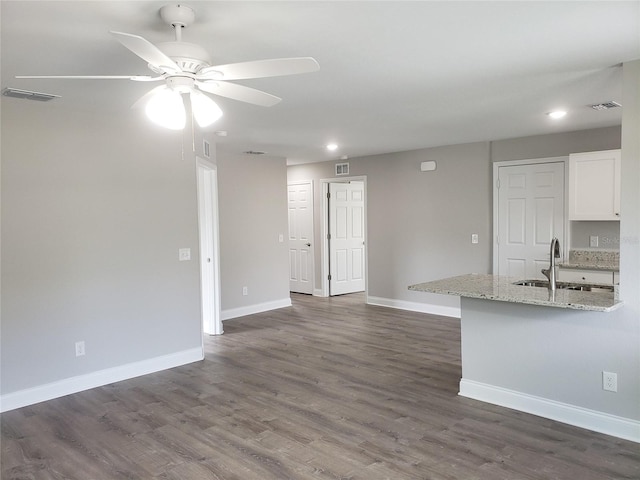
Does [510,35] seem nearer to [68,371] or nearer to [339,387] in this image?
[339,387]

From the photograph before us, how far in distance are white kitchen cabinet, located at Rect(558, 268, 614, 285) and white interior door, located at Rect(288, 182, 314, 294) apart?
14.4 feet

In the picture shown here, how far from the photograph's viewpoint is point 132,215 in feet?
14.2

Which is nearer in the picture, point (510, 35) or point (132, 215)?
point (510, 35)

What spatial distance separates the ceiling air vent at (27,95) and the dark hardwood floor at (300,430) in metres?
2.39

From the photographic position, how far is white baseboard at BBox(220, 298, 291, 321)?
6643 mm

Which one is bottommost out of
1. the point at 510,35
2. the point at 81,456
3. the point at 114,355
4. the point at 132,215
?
the point at 81,456

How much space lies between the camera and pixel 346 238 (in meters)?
8.55

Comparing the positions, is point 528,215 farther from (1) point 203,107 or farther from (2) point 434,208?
(1) point 203,107

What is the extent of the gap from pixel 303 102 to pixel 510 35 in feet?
5.80

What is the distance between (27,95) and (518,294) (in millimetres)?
3845

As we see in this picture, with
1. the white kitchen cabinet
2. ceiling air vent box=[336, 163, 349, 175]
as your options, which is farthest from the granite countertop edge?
ceiling air vent box=[336, 163, 349, 175]

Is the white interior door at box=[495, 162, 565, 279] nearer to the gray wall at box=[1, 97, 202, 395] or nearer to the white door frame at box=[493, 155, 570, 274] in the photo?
the white door frame at box=[493, 155, 570, 274]

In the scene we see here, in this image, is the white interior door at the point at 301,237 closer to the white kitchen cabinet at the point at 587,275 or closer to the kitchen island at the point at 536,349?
the white kitchen cabinet at the point at 587,275

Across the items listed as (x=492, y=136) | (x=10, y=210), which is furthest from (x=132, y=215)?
(x=492, y=136)
